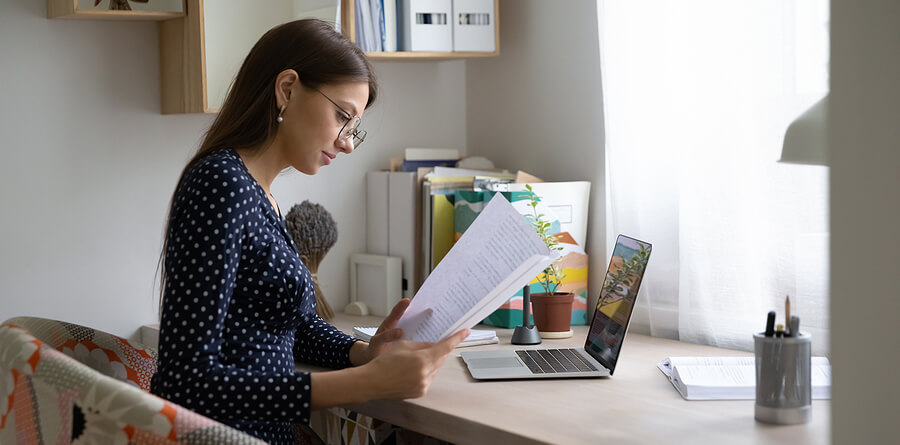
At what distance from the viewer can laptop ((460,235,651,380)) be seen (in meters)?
1.61

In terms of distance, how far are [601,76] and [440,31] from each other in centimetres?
42

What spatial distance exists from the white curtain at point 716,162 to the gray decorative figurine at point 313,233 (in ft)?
2.25

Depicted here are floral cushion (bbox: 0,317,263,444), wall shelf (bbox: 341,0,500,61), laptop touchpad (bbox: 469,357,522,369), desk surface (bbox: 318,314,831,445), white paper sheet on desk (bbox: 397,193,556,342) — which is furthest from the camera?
wall shelf (bbox: 341,0,500,61)

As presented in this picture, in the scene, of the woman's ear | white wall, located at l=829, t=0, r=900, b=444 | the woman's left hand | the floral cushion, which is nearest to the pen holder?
white wall, located at l=829, t=0, r=900, b=444

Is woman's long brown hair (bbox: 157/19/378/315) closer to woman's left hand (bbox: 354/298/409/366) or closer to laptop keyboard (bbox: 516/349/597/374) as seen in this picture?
woman's left hand (bbox: 354/298/409/366)

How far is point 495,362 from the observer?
5.62 ft

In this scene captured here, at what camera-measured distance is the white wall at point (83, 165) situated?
1981 mm

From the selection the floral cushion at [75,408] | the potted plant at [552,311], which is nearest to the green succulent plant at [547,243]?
the potted plant at [552,311]

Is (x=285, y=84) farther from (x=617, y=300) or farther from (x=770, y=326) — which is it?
(x=770, y=326)

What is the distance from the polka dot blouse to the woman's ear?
0.42 ft

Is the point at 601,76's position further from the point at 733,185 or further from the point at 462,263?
the point at 462,263

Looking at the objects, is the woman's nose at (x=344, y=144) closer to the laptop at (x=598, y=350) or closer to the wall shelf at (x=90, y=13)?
the laptop at (x=598, y=350)

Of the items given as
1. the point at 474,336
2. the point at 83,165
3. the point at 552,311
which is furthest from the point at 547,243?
the point at 83,165

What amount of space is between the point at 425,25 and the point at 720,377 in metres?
1.16
